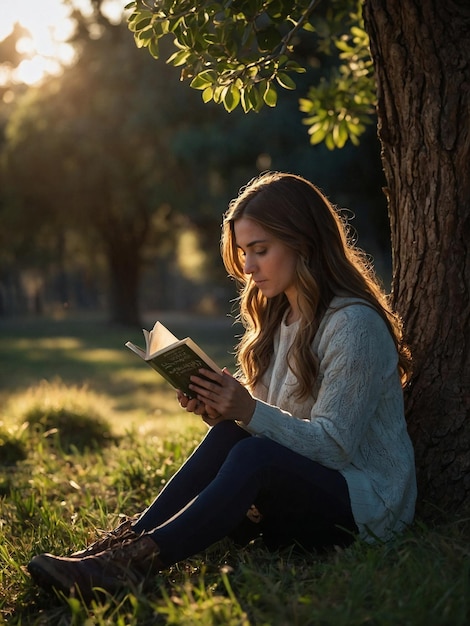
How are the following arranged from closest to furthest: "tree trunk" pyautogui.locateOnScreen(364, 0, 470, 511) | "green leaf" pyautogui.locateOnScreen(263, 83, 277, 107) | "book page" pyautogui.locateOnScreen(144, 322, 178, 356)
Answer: "book page" pyautogui.locateOnScreen(144, 322, 178, 356) < "tree trunk" pyautogui.locateOnScreen(364, 0, 470, 511) < "green leaf" pyautogui.locateOnScreen(263, 83, 277, 107)

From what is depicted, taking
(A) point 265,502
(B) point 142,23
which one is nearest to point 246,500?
(A) point 265,502

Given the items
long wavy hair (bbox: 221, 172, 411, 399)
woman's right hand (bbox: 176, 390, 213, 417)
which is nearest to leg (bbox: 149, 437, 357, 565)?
woman's right hand (bbox: 176, 390, 213, 417)

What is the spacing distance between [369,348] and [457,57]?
1.54 m

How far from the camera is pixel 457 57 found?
381 cm

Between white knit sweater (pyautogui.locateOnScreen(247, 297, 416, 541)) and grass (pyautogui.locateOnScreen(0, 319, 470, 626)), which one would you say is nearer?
grass (pyautogui.locateOnScreen(0, 319, 470, 626))

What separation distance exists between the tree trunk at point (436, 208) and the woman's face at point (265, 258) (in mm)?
797

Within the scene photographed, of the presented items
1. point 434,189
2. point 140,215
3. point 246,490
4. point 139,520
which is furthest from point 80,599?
point 140,215

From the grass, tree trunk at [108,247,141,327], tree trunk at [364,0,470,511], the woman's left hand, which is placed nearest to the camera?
the grass

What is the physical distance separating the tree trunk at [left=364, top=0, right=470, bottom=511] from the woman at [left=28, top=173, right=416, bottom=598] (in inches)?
14.6

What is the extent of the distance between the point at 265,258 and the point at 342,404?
2.42 ft

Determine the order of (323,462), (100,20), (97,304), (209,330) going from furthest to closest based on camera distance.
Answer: (97,304), (209,330), (100,20), (323,462)

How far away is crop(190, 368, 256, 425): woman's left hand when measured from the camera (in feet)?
10.4

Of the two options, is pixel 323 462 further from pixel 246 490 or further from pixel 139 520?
pixel 139 520

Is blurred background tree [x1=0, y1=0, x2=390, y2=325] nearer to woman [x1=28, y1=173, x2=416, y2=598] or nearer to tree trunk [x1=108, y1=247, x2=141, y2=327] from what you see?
tree trunk [x1=108, y1=247, x2=141, y2=327]
